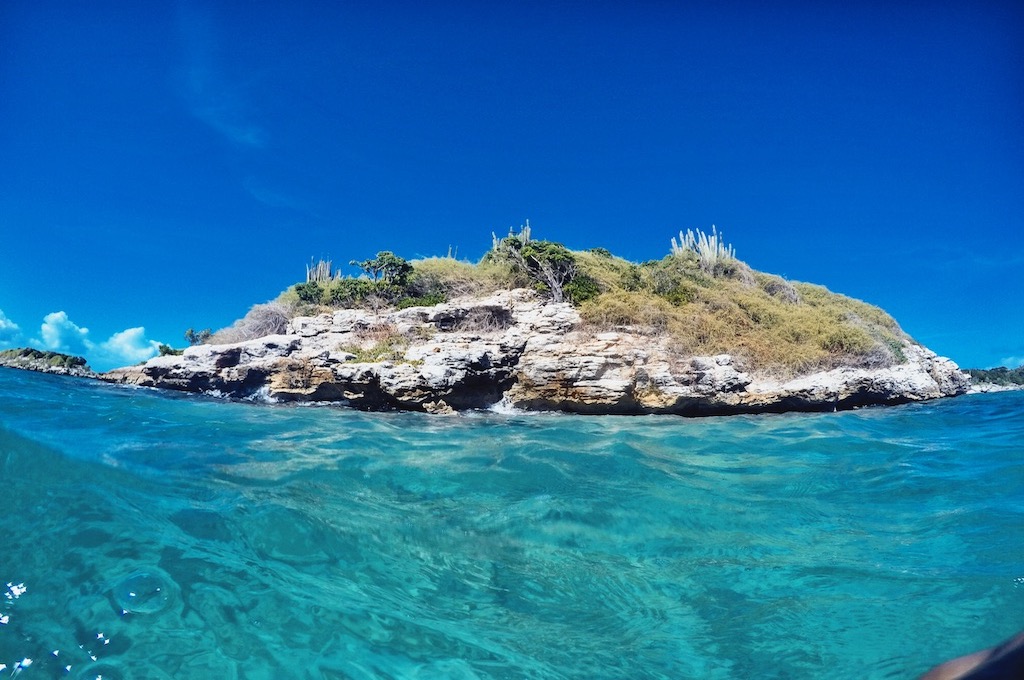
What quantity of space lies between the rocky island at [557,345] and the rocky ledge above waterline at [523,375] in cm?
5

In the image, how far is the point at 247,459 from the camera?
18.6 feet

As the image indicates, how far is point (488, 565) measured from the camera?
3.33 m

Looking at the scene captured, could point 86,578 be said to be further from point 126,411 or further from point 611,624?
point 126,411

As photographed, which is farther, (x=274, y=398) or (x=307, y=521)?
(x=274, y=398)

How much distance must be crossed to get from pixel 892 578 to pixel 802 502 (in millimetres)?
1681

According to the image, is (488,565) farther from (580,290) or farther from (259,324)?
A: (259,324)

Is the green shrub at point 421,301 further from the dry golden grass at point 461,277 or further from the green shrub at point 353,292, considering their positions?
the green shrub at point 353,292

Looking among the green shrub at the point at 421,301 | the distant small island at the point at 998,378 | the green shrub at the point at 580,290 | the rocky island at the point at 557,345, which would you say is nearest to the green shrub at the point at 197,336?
the rocky island at the point at 557,345

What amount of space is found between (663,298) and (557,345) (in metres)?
6.47

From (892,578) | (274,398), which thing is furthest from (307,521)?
(274,398)

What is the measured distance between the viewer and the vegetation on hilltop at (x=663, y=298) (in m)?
18.0

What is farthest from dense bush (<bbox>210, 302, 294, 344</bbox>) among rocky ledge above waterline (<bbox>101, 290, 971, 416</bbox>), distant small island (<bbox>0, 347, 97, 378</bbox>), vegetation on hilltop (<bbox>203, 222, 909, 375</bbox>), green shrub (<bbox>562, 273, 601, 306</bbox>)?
green shrub (<bbox>562, 273, 601, 306</bbox>)

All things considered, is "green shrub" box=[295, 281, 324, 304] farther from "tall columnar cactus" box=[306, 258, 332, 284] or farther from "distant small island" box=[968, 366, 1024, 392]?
"distant small island" box=[968, 366, 1024, 392]

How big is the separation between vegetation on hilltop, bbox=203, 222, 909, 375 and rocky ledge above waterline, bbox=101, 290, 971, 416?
1108 mm
